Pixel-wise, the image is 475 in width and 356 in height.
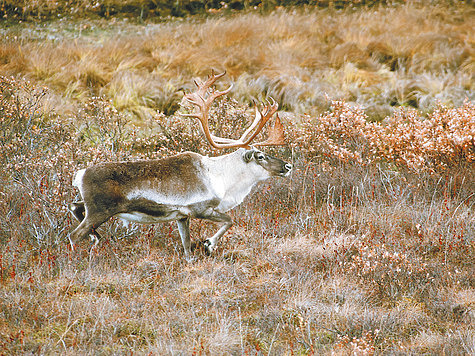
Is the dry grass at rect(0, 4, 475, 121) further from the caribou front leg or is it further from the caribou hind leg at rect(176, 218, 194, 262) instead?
the caribou front leg

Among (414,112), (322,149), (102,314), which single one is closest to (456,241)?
(322,149)

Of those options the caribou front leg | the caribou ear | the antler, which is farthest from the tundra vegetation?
the antler

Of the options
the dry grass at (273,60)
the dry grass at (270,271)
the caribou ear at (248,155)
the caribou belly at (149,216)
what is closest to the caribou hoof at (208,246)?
the dry grass at (270,271)

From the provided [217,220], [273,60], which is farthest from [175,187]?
[273,60]

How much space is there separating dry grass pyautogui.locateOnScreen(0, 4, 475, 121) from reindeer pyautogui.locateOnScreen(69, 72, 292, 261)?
18.6ft

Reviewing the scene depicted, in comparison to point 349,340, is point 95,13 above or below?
above

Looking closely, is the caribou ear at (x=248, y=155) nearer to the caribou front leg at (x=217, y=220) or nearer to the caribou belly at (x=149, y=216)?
the caribou front leg at (x=217, y=220)

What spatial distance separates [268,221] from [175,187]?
1.64 metres

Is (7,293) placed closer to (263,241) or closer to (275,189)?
(263,241)

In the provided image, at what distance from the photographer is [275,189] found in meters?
7.82

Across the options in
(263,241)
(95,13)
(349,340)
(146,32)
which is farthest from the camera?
(95,13)

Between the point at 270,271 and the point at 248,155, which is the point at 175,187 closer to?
the point at 248,155

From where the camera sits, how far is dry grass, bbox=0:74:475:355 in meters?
4.53

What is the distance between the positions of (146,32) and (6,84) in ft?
26.1
